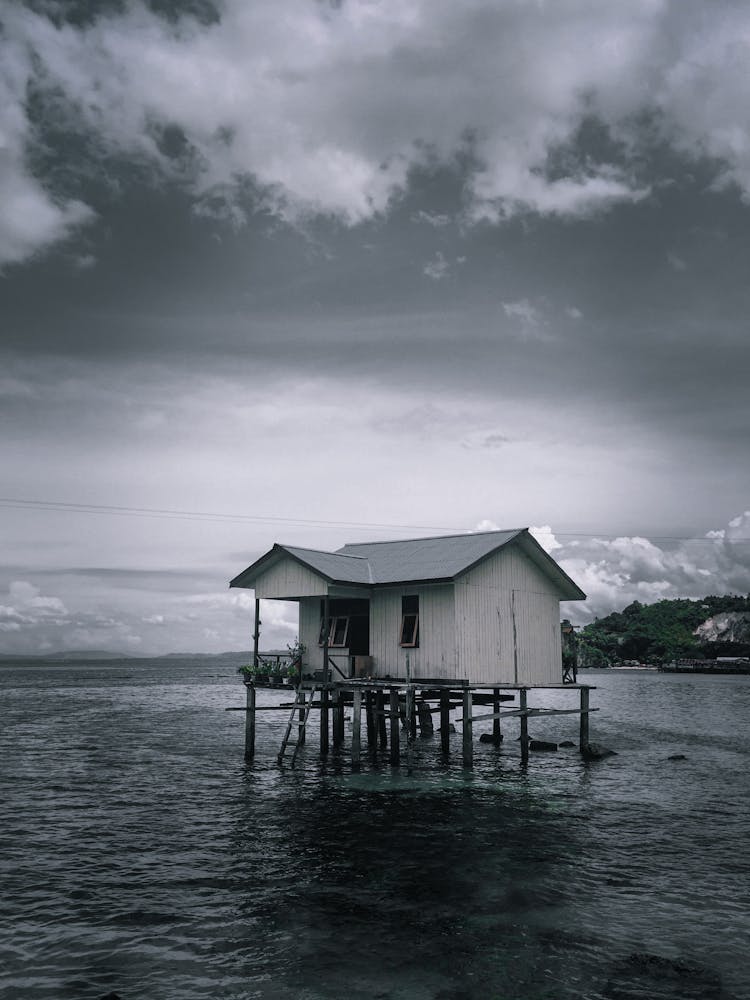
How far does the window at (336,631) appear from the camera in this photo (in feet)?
104

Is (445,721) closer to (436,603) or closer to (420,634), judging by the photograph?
(420,634)

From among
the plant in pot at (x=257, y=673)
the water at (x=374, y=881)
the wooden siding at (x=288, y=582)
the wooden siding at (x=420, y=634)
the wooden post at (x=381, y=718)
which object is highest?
the wooden siding at (x=288, y=582)

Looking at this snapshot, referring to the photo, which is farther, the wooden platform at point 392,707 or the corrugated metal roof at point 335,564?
the corrugated metal roof at point 335,564

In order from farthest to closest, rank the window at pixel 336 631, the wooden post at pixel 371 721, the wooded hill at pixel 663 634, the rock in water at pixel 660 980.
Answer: the wooded hill at pixel 663 634
the wooden post at pixel 371 721
the window at pixel 336 631
the rock in water at pixel 660 980

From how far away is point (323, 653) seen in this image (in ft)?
103

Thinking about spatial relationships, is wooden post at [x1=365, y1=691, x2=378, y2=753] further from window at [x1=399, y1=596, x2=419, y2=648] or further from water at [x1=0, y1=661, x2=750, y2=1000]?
window at [x1=399, y1=596, x2=419, y2=648]

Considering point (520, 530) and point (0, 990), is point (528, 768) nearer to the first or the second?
point (520, 530)

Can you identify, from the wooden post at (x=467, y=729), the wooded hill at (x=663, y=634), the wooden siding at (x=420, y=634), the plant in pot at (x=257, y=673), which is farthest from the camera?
the wooded hill at (x=663, y=634)

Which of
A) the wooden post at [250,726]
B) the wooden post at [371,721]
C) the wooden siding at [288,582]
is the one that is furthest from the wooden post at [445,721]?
the wooden siding at [288,582]

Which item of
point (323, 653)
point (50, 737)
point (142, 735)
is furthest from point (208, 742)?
point (323, 653)

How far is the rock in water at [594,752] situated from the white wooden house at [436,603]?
4873 mm

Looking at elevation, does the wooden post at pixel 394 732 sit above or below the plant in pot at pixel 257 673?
below

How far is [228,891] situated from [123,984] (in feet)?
14.4

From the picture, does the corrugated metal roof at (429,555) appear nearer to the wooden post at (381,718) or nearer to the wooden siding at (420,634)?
the wooden siding at (420,634)
